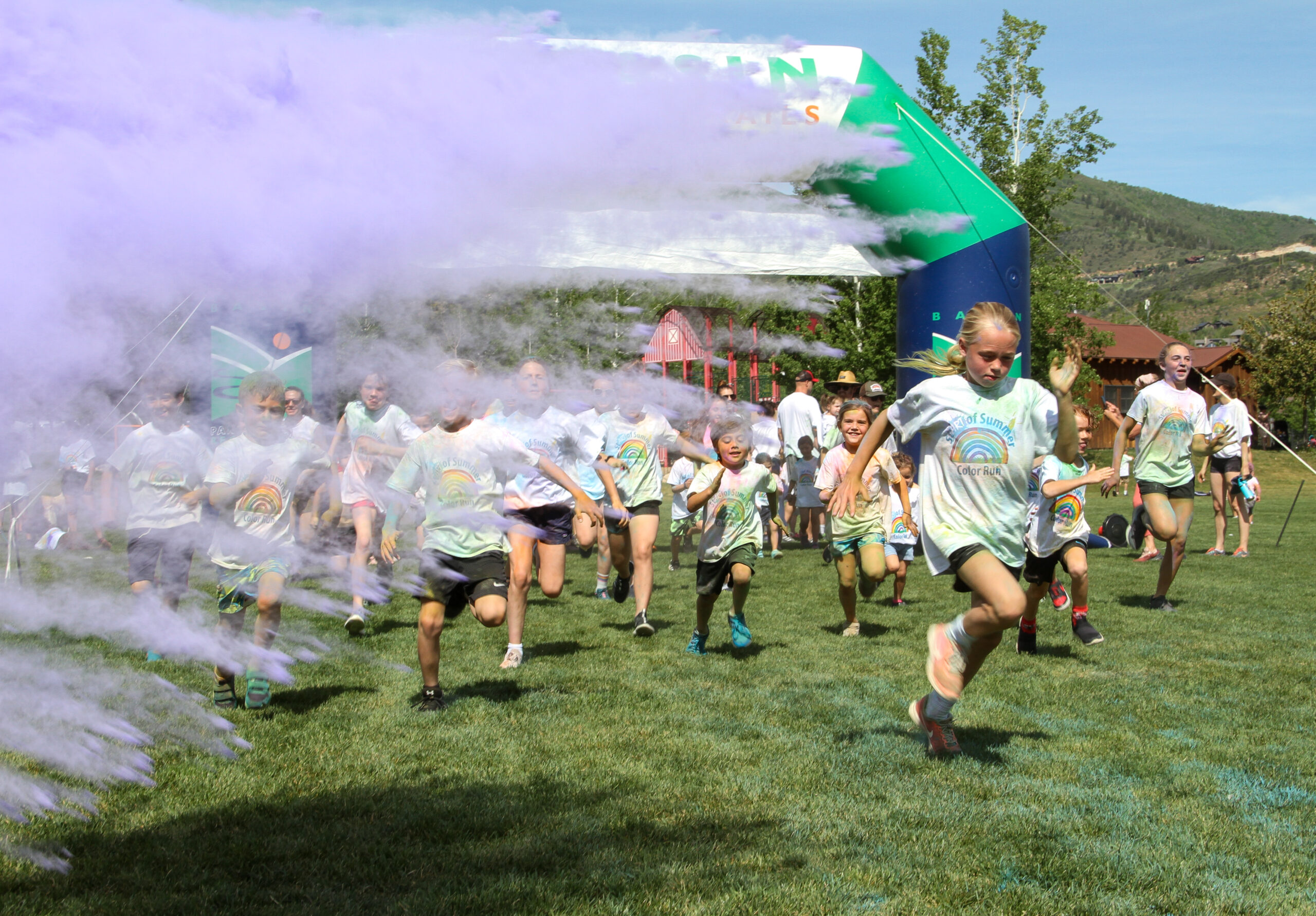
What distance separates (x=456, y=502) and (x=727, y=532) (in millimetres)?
2370

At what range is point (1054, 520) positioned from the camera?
24.1 feet

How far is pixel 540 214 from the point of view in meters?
3.45

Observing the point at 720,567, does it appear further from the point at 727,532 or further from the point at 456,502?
the point at 456,502

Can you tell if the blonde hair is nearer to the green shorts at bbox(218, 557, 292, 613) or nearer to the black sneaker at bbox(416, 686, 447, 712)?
the black sneaker at bbox(416, 686, 447, 712)

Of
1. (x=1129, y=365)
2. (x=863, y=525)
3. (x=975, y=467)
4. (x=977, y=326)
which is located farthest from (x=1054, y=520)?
(x=1129, y=365)

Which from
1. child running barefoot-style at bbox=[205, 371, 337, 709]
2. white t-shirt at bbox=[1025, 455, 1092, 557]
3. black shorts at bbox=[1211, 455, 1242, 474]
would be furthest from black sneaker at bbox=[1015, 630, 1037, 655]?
black shorts at bbox=[1211, 455, 1242, 474]

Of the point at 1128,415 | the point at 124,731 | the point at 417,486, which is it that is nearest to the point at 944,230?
the point at 1128,415

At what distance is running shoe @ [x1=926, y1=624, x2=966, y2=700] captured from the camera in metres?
4.63

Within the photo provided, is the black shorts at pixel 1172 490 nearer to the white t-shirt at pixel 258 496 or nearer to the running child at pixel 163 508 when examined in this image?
the white t-shirt at pixel 258 496

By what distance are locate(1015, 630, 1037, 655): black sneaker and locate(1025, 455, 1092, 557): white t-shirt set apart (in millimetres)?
585

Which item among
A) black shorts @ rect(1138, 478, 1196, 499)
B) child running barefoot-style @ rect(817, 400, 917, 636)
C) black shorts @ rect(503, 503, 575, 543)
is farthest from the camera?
black shorts @ rect(1138, 478, 1196, 499)

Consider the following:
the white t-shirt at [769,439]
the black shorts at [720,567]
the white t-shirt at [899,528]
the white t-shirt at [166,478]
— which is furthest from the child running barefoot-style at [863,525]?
the white t-shirt at [166,478]

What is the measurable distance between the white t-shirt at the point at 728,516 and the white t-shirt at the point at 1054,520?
1.97 m

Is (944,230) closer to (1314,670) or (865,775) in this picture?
(1314,670)
